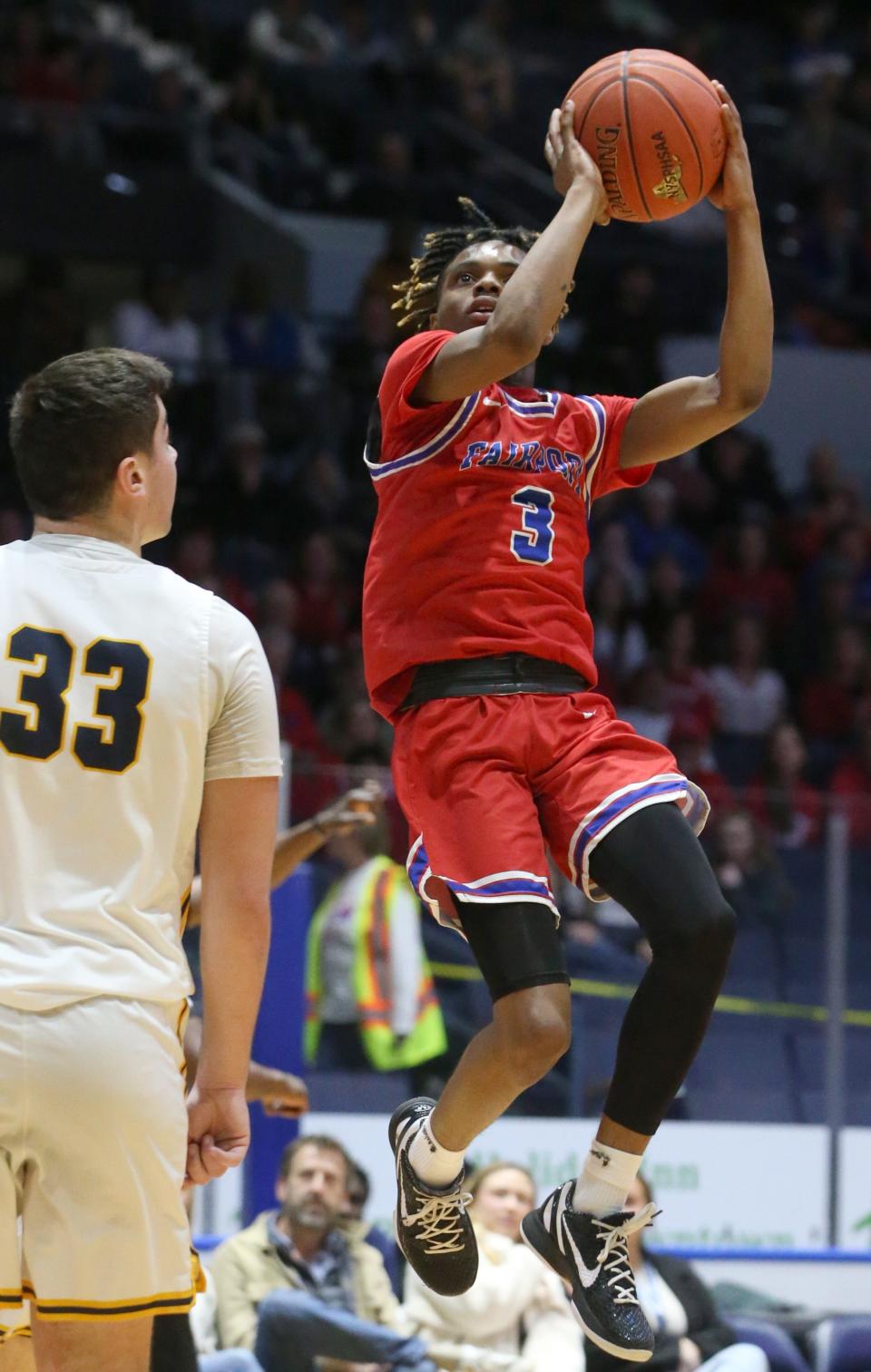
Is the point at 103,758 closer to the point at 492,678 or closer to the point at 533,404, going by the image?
the point at 492,678

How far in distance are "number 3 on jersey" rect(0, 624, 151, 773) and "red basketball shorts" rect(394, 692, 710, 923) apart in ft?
3.20

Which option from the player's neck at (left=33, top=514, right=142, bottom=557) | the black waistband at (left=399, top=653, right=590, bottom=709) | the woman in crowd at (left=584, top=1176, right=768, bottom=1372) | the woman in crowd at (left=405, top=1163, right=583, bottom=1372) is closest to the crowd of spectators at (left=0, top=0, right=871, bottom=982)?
the woman in crowd at (left=405, top=1163, right=583, bottom=1372)

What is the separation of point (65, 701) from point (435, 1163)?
4.68 feet

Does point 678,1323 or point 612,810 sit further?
point 678,1323

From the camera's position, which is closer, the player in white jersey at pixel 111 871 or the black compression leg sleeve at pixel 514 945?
the player in white jersey at pixel 111 871

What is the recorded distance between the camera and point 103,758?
3.10 meters

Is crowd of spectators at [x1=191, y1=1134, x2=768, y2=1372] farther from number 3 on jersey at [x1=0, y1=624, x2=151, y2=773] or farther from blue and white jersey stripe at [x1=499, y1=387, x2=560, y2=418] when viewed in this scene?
number 3 on jersey at [x1=0, y1=624, x2=151, y2=773]

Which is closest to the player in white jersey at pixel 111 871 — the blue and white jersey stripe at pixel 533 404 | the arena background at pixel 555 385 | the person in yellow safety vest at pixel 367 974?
the blue and white jersey stripe at pixel 533 404

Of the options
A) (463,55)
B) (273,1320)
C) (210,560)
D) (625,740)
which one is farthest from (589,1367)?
(463,55)

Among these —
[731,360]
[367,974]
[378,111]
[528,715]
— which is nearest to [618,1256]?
[528,715]

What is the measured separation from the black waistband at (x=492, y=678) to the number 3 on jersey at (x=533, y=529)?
8.2 inches

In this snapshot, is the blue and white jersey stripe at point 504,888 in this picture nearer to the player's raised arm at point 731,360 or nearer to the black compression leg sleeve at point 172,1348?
the player's raised arm at point 731,360

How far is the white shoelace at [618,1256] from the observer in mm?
3793

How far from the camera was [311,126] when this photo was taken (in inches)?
586
